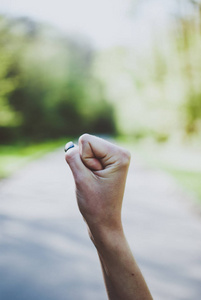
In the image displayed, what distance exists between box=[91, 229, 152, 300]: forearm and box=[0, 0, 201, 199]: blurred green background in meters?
6.94

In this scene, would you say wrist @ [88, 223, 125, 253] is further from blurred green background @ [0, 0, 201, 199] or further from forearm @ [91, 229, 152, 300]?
blurred green background @ [0, 0, 201, 199]

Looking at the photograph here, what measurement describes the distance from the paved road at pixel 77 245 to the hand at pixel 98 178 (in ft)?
7.04

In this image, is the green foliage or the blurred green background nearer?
the blurred green background

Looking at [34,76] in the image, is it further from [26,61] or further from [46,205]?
[46,205]

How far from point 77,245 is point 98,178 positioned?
3526 mm

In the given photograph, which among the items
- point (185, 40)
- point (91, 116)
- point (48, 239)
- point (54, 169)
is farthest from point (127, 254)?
point (91, 116)

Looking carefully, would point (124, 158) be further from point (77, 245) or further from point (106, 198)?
point (77, 245)

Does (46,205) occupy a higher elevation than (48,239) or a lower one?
higher

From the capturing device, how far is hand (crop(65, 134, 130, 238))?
57.6 inches

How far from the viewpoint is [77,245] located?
15.7 feet

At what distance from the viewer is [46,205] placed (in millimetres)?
7125

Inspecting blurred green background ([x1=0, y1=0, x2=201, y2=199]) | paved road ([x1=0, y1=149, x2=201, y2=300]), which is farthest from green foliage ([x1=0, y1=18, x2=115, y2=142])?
paved road ([x1=0, y1=149, x2=201, y2=300])

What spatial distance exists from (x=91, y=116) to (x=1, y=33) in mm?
34386

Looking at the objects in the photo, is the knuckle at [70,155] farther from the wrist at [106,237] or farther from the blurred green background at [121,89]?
the blurred green background at [121,89]
